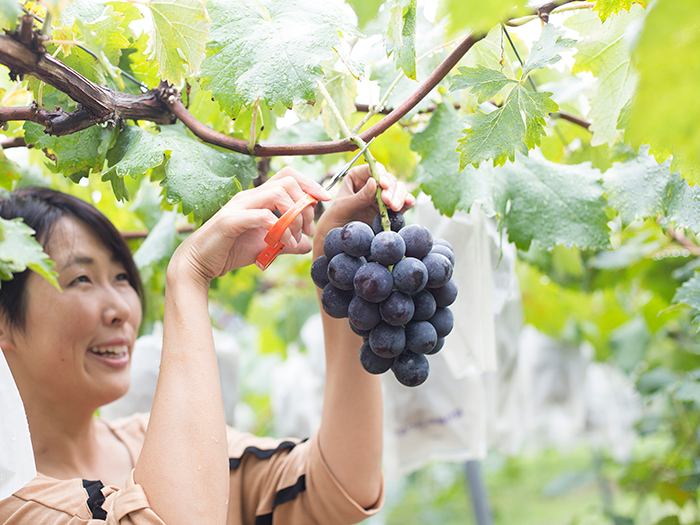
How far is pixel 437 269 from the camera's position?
0.67 meters

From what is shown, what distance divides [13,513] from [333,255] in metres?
0.63

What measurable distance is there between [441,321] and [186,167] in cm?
43

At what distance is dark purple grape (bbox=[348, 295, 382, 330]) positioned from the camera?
0.66m

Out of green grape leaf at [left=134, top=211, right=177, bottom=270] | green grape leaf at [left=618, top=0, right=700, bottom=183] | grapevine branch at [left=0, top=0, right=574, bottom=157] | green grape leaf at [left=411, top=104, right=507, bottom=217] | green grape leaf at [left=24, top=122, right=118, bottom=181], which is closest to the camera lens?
green grape leaf at [left=618, top=0, right=700, bottom=183]

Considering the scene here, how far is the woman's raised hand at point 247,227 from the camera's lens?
0.74 m

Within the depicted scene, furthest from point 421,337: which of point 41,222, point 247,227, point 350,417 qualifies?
point 41,222

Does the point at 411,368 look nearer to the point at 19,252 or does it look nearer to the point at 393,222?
the point at 393,222

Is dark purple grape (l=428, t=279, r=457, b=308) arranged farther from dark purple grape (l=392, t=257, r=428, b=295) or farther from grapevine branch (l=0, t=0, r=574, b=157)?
grapevine branch (l=0, t=0, r=574, b=157)

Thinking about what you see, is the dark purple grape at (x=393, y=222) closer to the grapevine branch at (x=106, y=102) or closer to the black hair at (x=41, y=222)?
the grapevine branch at (x=106, y=102)

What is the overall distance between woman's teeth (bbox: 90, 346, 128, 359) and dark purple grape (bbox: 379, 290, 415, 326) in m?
0.73

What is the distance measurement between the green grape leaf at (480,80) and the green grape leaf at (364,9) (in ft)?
0.50

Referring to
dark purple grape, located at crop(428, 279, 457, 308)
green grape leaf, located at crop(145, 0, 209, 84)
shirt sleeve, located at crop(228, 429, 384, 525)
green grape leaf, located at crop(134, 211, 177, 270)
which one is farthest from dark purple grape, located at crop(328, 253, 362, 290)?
green grape leaf, located at crop(134, 211, 177, 270)

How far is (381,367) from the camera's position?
703mm

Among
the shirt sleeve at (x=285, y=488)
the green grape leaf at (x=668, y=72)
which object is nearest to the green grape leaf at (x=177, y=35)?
the green grape leaf at (x=668, y=72)
